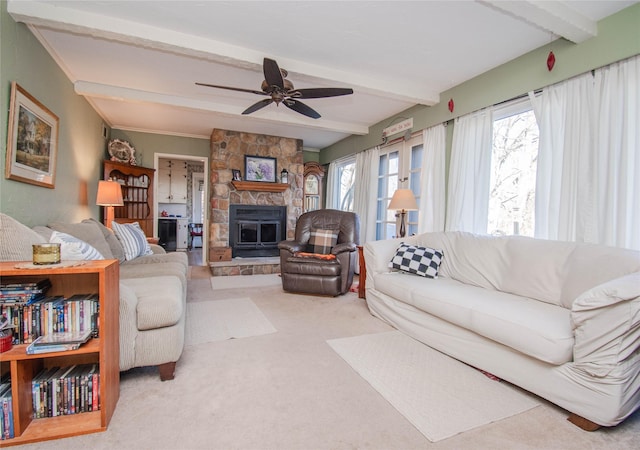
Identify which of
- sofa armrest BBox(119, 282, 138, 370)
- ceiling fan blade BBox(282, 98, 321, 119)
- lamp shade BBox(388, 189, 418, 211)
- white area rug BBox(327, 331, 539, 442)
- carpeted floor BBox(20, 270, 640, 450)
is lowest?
carpeted floor BBox(20, 270, 640, 450)

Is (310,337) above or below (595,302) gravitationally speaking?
below

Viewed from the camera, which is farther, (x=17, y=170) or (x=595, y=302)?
(x=17, y=170)

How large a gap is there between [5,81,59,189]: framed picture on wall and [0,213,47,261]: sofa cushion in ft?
3.11

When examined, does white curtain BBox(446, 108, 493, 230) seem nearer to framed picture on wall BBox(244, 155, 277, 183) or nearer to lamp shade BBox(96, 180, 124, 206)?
framed picture on wall BBox(244, 155, 277, 183)

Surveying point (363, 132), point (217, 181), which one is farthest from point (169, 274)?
point (363, 132)

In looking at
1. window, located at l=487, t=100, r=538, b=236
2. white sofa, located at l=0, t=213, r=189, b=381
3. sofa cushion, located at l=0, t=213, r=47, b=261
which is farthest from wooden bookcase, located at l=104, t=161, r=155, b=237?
window, located at l=487, t=100, r=538, b=236

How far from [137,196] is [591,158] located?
19.9 ft

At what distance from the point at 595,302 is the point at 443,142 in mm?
2520

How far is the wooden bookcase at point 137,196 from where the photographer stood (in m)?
5.13

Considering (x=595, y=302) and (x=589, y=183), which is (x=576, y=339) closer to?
(x=595, y=302)

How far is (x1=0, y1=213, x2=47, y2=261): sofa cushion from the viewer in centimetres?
145

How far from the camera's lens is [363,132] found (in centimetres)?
502

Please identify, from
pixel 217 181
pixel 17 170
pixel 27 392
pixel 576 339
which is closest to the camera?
pixel 27 392

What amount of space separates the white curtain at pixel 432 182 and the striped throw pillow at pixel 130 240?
10.8ft
